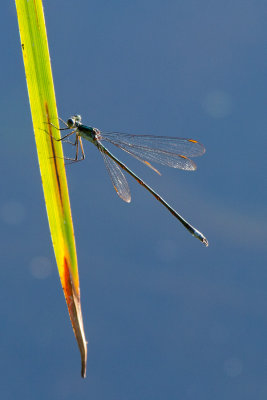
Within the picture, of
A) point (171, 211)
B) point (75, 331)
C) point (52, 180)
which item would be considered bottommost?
point (171, 211)

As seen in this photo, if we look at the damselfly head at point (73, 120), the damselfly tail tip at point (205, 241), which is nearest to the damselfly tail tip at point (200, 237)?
the damselfly tail tip at point (205, 241)

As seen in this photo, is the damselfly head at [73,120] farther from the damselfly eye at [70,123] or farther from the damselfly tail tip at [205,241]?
the damselfly tail tip at [205,241]

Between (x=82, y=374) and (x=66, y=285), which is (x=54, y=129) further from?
(x=82, y=374)

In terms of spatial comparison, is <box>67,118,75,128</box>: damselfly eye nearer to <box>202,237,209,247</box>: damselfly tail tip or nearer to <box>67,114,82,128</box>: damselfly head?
<box>67,114,82,128</box>: damselfly head

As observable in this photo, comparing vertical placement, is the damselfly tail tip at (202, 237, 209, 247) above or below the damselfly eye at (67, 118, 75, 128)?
below

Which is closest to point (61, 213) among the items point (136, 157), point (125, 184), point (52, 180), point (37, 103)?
point (52, 180)

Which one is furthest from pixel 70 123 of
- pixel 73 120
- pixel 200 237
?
pixel 200 237

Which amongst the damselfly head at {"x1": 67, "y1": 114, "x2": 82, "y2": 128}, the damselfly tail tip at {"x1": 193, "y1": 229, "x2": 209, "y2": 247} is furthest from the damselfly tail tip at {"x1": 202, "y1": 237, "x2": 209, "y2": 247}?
the damselfly head at {"x1": 67, "y1": 114, "x2": 82, "y2": 128}

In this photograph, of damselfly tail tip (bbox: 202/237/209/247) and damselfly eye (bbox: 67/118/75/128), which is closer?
damselfly eye (bbox: 67/118/75/128)

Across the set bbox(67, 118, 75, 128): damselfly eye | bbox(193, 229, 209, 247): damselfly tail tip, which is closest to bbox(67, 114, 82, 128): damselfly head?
bbox(67, 118, 75, 128): damselfly eye
